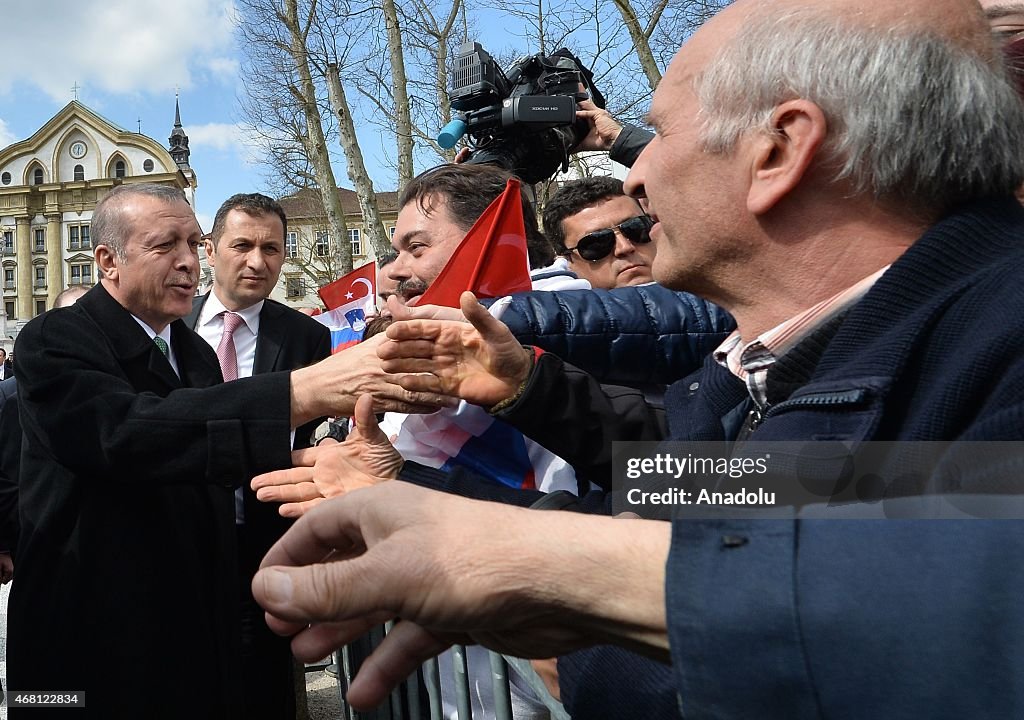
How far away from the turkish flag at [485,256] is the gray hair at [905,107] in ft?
3.23

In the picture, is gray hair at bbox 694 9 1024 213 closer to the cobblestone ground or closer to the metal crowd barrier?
the metal crowd barrier

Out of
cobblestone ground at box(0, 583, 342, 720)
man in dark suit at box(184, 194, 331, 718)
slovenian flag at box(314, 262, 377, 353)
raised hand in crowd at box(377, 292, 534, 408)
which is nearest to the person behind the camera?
raised hand in crowd at box(377, 292, 534, 408)

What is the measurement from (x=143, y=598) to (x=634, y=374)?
66.7 inches

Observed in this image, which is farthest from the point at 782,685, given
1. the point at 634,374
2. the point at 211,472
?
the point at 211,472

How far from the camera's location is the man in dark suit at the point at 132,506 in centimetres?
248

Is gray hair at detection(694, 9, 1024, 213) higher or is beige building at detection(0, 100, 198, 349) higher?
beige building at detection(0, 100, 198, 349)

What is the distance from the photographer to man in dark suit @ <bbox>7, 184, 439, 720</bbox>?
248 centimetres

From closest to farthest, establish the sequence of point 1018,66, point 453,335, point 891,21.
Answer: point 891,21
point 1018,66
point 453,335

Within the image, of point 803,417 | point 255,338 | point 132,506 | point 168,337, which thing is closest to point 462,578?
point 803,417

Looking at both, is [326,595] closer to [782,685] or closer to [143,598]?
[782,685]

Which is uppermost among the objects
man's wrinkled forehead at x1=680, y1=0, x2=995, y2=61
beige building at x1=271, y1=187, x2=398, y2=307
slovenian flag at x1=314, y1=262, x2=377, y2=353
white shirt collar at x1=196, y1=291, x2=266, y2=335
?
beige building at x1=271, y1=187, x2=398, y2=307

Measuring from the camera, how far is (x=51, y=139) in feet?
212

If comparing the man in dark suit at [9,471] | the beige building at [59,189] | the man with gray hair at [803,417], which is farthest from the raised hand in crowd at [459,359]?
the beige building at [59,189]

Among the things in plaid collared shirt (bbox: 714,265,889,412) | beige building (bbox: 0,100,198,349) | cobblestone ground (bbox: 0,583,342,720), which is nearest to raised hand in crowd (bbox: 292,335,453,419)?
plaid collared shirt (bbox: 714,265,889,412)
